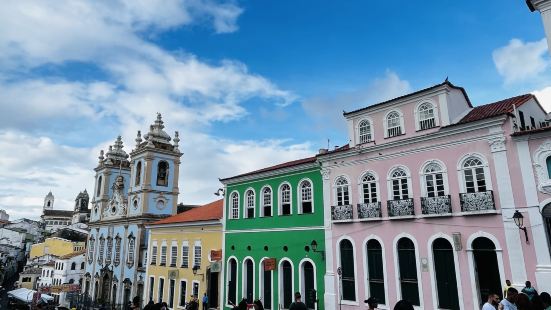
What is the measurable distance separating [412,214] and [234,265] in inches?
440

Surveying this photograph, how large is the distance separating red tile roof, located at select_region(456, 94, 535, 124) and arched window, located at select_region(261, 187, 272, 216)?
407 inches

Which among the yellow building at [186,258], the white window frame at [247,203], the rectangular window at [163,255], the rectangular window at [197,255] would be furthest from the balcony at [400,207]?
the rectangular window at [163,255]

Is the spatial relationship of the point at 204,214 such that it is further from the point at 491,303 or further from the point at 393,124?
the point at 491,303

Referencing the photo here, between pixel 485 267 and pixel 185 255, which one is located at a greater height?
pixel 185 255

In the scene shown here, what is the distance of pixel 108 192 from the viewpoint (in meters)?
43.8

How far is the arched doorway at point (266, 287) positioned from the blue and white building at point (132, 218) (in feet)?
52.0

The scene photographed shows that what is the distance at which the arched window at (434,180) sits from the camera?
14602 millimetres

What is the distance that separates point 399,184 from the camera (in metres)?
15.7

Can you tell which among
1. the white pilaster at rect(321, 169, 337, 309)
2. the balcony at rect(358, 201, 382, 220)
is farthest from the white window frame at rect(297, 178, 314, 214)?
the balcony at rect(358, 201, 382, 220)

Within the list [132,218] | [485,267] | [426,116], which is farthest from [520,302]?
[132,218]

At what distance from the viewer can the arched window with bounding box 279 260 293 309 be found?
1892cm

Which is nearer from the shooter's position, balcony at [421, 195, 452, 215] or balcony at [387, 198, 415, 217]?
balcony at [421, 195, 452, 215]

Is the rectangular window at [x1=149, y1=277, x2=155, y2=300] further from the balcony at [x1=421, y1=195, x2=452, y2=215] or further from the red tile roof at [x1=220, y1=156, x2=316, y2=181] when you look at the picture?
the balcony at [x1=421, y1=195, x2=452, y2=215]

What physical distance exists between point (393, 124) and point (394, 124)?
5 centimetres
